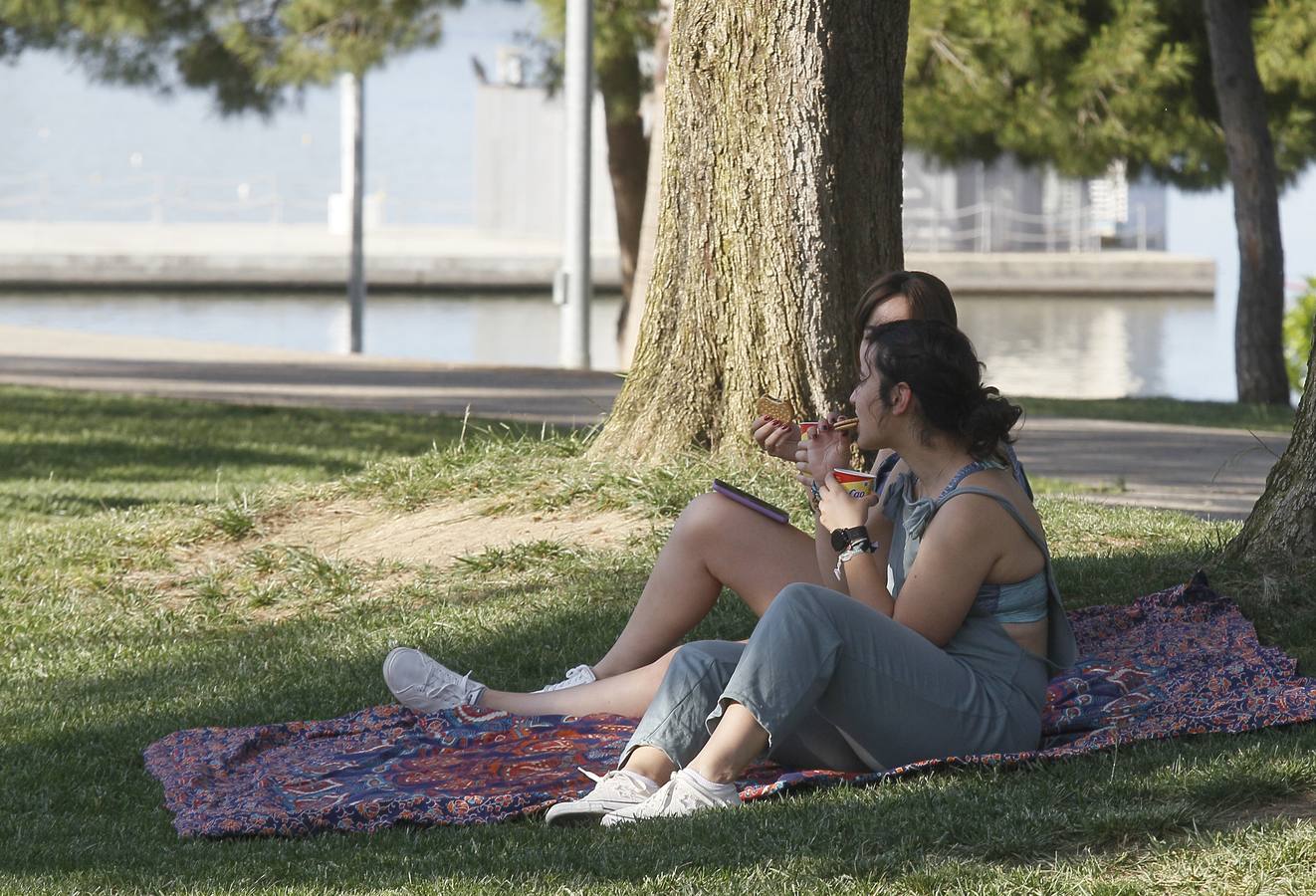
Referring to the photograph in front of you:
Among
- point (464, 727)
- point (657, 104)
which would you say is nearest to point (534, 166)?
point (657, 104)

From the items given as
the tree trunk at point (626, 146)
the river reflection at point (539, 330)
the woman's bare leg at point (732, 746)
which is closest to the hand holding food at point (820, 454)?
the woman's bare leg at point (732, 746)

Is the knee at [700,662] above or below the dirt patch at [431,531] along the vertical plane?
above

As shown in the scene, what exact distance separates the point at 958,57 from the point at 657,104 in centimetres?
252

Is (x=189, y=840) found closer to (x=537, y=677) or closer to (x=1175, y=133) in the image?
(x=537, y=677)

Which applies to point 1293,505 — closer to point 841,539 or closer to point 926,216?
point 841,539

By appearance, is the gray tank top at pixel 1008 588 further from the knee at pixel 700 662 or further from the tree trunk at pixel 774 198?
the tree trunk at pixel 774 198

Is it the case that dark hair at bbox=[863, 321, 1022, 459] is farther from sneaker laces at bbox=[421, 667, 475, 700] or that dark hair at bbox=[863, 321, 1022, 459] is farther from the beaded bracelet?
sneaker laces at bbox=[421, 667, 475, 700]

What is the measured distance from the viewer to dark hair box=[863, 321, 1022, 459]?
3.24 metres

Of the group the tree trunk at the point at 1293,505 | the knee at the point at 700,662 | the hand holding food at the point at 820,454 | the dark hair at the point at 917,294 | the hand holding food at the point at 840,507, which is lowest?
the knee at the point at 700,662

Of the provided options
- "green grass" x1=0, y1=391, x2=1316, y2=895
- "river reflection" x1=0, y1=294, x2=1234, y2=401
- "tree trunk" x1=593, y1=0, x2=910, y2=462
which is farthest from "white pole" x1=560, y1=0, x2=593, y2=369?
"tree trunk" x1=593, y1=0, x2=910, y2=462

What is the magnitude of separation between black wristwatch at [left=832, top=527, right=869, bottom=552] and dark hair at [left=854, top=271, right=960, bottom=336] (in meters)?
0.76

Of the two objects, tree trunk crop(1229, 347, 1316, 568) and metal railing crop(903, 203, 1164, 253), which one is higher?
metal railing crop(903, 203, 1164, 253)

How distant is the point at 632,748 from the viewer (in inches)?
127

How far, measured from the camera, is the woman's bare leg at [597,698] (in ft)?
12.1
